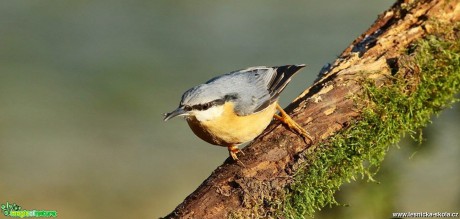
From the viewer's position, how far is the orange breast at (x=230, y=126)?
4836mm

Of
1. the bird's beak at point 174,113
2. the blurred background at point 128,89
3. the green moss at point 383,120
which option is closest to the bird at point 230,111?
the bird's beak at point 174,113

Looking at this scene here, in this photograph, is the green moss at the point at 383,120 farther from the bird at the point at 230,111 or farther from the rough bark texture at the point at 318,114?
the bird at the point at 230,111

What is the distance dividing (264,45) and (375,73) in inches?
266

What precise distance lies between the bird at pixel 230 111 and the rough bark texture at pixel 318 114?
79 millimetres

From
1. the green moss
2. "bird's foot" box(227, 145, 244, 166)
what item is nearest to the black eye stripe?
"bird's foot" box(227, 145, 244, 166)

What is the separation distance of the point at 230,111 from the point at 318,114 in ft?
1.89

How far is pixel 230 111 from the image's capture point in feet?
16.0

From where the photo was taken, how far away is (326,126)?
4.67 meters

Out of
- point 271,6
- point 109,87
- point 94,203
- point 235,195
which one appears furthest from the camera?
point 271,6

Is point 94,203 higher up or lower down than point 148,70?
lower down

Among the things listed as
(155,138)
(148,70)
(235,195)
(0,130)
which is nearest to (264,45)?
(148,70)

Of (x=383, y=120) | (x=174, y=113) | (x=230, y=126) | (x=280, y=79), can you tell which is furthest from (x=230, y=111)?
(x=383, y=120)

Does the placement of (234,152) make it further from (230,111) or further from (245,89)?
(245,89)

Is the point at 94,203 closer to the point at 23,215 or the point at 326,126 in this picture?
the point at 23,215
